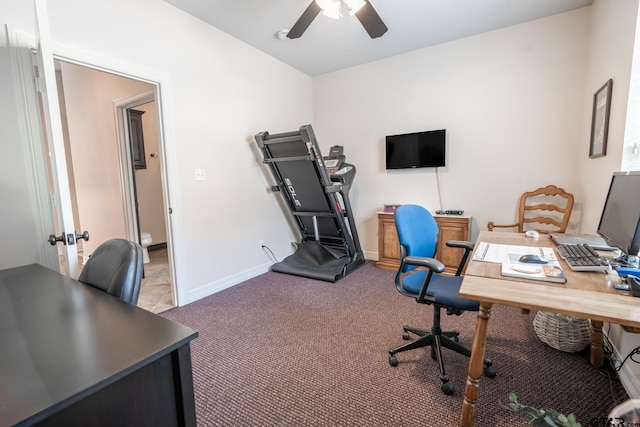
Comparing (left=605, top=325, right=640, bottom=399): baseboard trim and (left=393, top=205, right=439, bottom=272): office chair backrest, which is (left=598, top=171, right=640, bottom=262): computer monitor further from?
(left=393, top=205, right=439, bottom=272): office chair backrest

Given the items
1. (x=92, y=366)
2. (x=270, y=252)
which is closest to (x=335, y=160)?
(x=270, y=252)

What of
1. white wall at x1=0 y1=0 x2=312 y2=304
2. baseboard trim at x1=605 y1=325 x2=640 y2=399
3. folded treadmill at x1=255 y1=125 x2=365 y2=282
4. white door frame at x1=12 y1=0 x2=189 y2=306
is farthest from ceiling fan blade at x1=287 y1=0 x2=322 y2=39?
baseboard trim at x1=605 y1=325 x2=640 y2=399

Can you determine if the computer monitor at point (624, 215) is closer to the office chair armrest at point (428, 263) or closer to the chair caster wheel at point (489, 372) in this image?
the office chair armrest at point (428, 263)

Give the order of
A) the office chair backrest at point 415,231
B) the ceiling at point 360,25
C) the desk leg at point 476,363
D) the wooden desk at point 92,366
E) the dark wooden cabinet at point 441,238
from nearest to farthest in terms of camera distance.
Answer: the wooden desk at point 92,366 → the desk leg at point 476,363 → the office chair backrest at point 415,231 → the ceiling at point 360,25 → the dark wooden cabinet at point 441,238

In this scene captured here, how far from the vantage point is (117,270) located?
119 centimetres

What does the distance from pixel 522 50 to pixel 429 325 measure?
2967 mm

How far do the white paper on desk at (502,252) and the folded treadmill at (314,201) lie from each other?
71.6 inches

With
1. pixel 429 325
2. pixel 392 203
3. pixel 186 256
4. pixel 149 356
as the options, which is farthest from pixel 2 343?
pixel 392 203

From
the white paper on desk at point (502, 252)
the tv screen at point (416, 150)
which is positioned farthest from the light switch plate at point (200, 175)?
the white paper on desk at point (502, 252)

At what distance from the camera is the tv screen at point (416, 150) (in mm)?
3496

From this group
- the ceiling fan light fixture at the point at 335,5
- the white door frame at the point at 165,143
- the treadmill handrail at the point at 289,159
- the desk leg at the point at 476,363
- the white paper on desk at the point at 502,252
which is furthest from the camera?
the treadmill handrail at the point at 289,159

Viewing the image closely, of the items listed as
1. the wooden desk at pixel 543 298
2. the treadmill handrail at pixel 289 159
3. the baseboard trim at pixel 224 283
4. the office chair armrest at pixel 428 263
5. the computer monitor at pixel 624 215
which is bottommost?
the baseboard trim at pixel 224 283

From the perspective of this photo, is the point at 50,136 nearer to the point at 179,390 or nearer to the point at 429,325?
the point at 179,390

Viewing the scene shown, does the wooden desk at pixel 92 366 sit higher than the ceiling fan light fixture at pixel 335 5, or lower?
lower
